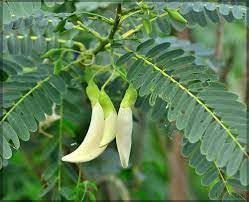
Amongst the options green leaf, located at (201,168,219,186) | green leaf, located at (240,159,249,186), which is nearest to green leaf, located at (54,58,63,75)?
green leaf, located at (201,168,219,186)

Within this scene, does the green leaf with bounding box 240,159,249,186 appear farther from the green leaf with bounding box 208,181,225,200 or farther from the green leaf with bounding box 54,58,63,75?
the green leaf with bounding box 54,58,63,75

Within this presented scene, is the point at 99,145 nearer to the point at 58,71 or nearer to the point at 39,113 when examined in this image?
the point at 39,113

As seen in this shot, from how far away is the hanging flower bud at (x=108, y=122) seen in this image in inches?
45.0

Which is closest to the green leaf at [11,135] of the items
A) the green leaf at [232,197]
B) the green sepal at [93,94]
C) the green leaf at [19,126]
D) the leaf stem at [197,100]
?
the green leaf at [19,126]

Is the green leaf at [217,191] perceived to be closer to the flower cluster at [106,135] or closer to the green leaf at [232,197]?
the green leaf at [232,197]

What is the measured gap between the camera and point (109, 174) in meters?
2.08

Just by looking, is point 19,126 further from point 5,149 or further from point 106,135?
point 106,135

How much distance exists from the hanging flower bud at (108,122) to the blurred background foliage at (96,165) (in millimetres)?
149

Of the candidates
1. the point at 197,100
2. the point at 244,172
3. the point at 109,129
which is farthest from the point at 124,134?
the point at 244,172

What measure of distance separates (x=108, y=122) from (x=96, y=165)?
0.81 metres

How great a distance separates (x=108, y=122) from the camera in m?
1.16

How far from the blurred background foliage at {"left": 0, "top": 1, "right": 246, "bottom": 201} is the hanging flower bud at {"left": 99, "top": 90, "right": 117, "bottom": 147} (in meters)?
0.15

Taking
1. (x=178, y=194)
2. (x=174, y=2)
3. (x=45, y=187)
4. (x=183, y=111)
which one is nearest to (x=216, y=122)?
(x=183, y=111)

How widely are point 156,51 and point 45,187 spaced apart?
485 mm
